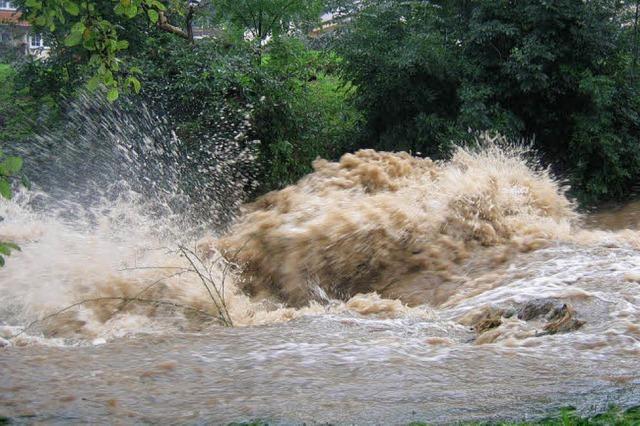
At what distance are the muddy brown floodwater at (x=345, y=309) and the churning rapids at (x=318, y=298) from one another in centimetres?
2

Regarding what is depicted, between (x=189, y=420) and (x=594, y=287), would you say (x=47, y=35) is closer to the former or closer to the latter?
(x=594, y=287)

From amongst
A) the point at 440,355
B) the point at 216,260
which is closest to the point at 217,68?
the point at 216,260

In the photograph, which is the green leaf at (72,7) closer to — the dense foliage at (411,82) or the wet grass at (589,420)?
the wet grass at (589,420)

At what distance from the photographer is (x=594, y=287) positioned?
6195 millimetres

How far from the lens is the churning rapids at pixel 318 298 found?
401cm

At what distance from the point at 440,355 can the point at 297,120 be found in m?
9.30

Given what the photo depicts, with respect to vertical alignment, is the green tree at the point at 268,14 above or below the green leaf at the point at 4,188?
above

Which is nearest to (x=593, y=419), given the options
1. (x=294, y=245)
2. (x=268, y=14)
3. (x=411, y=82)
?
(x=294, y=245)

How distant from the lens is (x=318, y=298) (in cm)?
741

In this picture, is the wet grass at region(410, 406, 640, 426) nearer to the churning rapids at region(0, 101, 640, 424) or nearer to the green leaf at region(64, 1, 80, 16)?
the churning rapids at region(0, 101, 640, 424)

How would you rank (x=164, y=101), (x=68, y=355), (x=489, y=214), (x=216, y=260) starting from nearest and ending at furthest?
(x=68, y=355) < (x=216, y=260) < (x=489, y=214) < (x=164, y=101)

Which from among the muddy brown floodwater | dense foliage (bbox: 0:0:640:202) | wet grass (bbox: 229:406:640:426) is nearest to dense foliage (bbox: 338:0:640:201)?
dense foliage (bbox: 0:0:640:202)

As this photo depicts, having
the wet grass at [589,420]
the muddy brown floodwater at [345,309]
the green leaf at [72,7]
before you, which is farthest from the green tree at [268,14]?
the wet grass at [589,420]

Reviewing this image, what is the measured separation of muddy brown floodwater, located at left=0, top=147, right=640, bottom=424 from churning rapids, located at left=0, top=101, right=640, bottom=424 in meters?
0.02
